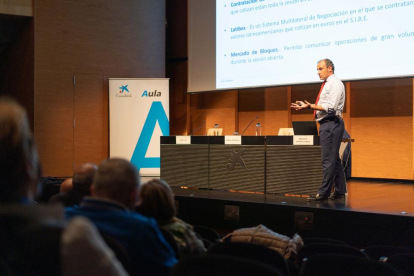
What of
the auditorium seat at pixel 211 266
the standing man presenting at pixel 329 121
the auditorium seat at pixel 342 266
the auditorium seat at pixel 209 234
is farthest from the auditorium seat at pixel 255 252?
the standing man presenting at pixel 329 121

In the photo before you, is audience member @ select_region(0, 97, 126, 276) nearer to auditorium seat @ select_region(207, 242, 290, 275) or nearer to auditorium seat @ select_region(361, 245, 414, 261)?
auditorium seat @ select_region(207, 242, 290, 275)

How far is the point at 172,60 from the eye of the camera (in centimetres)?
1023

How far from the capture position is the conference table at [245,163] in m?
5.12

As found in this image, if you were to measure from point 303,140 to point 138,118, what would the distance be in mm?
3944

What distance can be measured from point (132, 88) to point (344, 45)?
12.6ft

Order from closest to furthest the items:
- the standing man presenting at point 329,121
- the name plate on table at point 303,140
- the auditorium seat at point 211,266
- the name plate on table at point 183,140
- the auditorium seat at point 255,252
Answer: the auditorium seat at point 211,266 → the auditorium seat at point 255,252 → the standing man presenting at point 329,121 → the name plate on table at point 303,140 → the name plate on table at point 183,140

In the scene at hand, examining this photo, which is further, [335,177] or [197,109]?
[197,109]

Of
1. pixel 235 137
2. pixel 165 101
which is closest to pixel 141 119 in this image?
pixel 165 101

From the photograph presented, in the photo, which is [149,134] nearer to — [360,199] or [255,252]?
[360,199]

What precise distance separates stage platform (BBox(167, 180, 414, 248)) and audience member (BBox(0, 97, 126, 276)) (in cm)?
343

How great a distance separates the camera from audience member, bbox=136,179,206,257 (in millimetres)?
2021

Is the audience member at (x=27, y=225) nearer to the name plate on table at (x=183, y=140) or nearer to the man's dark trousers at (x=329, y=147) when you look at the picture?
the man's dark trousers at (x=329, y=147)

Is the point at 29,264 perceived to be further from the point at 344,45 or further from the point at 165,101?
the point at 165,101

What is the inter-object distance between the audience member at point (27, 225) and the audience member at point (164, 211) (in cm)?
110
